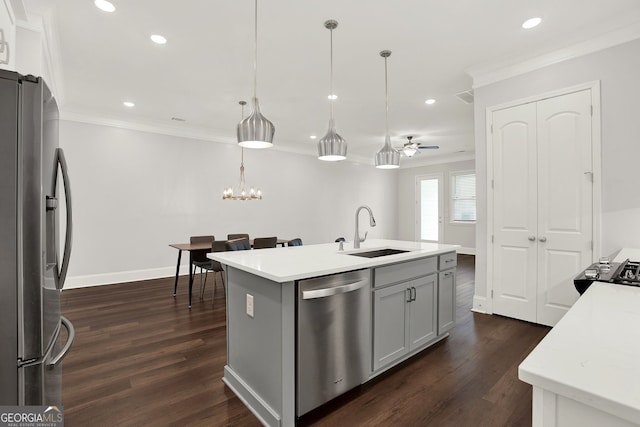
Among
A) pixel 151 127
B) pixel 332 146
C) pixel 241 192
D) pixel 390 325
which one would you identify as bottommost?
pixel 390 325

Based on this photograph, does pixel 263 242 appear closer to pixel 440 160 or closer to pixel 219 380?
pixel 219 380

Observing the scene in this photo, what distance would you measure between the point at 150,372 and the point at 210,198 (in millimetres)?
4182

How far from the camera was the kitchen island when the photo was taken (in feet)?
5.60

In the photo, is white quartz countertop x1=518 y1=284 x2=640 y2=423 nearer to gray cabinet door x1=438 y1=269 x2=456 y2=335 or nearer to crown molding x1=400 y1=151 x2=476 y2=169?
gray cabinet door x1=438 y1=269 x2=456 y2=335

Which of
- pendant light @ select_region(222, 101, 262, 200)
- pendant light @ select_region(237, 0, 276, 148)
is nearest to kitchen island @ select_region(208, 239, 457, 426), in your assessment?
pendant light @ select_region(237, 0, 276, 148)

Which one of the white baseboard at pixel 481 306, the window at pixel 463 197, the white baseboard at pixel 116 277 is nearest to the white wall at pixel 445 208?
the window at pixel 463 197

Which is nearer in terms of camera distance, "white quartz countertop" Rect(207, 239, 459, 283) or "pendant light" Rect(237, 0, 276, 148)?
"white quartz countertop" Rect(207, 239, 459, 283)

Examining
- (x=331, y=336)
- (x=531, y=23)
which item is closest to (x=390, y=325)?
(x=331, y=336)

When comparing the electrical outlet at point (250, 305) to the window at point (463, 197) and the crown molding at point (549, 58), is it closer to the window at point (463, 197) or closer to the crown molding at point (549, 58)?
the crown molding at point (549, 58)

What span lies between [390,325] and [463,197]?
7389 millimetres

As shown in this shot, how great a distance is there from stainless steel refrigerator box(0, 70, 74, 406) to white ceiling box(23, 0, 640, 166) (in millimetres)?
1884

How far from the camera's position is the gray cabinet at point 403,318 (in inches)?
85.9

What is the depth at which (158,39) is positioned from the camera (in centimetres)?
293

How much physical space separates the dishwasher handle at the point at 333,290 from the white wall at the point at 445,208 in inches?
288
